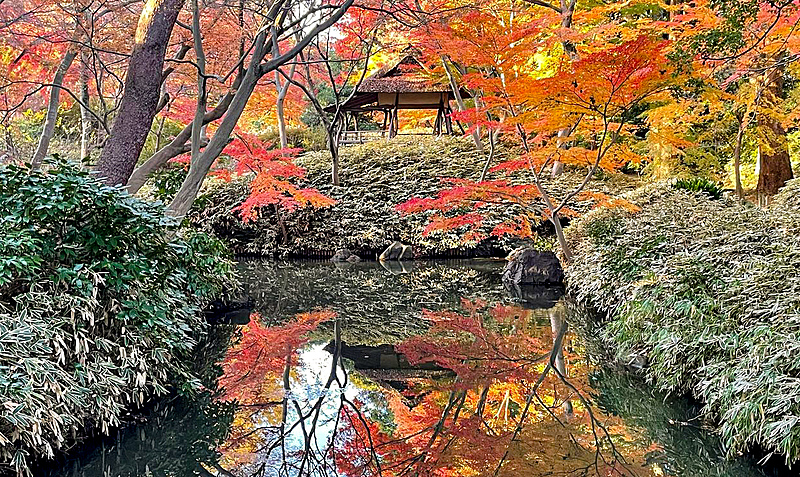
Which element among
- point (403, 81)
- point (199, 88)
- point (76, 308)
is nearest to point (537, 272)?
point (199, 88)

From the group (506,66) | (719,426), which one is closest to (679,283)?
(719,426)

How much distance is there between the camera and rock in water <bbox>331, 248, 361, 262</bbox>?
12945 mm

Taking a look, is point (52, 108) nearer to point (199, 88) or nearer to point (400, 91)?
point (199, 88)

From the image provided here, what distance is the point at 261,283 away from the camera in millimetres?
9961

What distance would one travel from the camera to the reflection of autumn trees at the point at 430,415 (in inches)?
131

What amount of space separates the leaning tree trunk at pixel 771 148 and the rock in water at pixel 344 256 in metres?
6.98

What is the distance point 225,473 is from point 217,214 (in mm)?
11451

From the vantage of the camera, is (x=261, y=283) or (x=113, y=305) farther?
(x=261, y=283)

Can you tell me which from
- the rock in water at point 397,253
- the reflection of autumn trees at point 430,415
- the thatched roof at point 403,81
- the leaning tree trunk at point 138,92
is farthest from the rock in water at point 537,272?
the thatched roof at point 403,81

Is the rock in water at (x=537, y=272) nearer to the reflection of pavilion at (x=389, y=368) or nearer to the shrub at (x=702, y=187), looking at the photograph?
the shrub at (x=702, y=187)

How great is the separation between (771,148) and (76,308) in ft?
31.8

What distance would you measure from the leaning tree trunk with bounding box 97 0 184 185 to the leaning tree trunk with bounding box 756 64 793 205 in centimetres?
827

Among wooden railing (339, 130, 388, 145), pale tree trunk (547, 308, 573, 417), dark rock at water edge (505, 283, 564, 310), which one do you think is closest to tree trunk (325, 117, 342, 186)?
wooden railing (339, 130, 388, 145)

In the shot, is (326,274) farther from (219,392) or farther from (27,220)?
(27,220)
